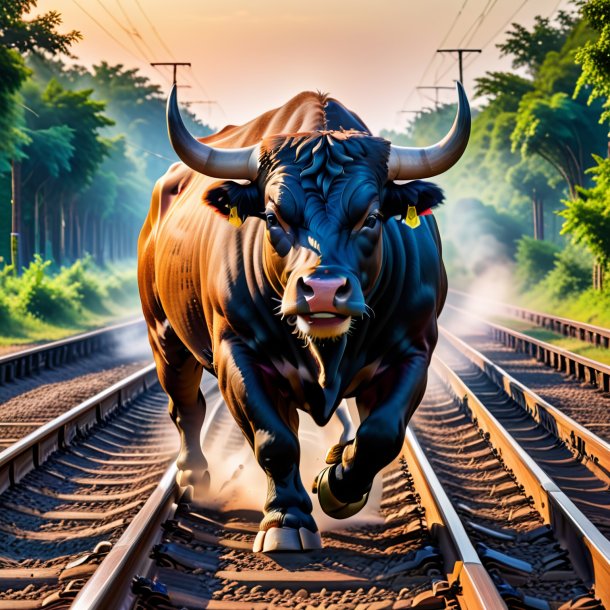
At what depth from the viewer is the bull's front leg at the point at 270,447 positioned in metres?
5.56

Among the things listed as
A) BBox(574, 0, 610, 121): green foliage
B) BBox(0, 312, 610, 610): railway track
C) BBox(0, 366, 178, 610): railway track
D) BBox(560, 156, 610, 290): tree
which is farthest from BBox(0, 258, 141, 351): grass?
BBox(0, 312, 610, 610): railway track

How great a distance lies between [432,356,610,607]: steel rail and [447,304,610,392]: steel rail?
4.98 metres

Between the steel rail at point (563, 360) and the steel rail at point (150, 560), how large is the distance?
7741mm

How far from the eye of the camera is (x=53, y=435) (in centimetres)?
905

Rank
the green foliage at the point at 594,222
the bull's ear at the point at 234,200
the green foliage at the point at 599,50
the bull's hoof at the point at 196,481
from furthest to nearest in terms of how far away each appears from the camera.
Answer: the green foliage at the point at 594,222
the green foliage at the point at 599,50
the bull's hoof at the point at 196,481
the bull's ear at the point at 234,200

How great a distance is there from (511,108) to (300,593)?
44467 mm

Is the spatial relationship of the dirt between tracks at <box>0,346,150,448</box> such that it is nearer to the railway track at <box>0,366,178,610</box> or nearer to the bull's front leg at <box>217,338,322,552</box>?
the railway track at <box>0,366,178,610</box>

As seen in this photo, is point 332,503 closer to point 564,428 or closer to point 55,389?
point 564,428

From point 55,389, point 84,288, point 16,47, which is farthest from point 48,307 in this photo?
point 55,389

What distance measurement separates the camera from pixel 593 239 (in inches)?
875

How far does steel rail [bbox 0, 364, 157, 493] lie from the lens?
25.2ft

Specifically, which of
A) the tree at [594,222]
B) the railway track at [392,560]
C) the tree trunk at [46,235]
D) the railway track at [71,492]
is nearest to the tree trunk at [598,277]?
the tree at [594,222]

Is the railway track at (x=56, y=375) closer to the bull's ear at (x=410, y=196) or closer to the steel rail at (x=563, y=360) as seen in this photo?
the bull's ear at (x=410, y=196)

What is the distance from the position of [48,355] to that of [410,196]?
41.9 ft
